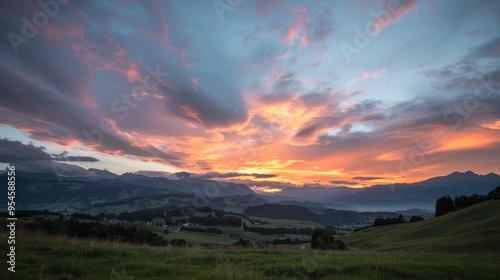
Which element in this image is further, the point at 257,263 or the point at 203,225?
the point at 203,225

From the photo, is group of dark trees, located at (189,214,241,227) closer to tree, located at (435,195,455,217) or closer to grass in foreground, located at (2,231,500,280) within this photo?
tree, located at (435,195,455,217)

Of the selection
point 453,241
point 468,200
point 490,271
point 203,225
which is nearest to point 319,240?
point 453,241

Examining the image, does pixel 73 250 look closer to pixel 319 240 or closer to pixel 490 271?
pixel 490 271

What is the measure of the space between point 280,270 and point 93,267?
8.11 meters

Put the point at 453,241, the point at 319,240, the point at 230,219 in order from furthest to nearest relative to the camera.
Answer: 1. the point at 230,219
2. the point at 319,240
3. the point at 453,241

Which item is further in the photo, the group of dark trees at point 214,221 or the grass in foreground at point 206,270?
the group of dark trees at point 214,221

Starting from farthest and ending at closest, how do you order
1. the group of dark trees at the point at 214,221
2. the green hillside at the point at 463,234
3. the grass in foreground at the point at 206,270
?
the group of dark trees at the point at 214,221, the green hillside at the point at 463,234, the grass in foreground at the point at 206,270

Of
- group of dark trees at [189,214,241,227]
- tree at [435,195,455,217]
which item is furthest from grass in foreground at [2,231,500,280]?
group of dark trees at [189,214,241,227]

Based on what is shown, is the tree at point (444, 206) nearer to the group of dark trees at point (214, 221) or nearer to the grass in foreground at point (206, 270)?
the grass in foreground at point (206, 270)

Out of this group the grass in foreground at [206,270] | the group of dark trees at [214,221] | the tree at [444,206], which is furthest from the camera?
the group of dark trees at [214,221]

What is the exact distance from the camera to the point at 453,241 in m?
37.6

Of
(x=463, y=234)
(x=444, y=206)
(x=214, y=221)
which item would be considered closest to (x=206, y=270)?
(x=463, y=234)

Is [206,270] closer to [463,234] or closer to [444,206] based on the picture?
[463,234]

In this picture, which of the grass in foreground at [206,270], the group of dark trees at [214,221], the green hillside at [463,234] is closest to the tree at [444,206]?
the green hillside at [463,234]
